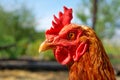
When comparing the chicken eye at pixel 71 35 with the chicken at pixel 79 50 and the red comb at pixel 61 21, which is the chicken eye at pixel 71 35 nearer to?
the chicken at pixel 79 50

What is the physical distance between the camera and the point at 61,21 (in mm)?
3408

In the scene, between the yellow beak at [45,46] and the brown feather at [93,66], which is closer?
the brown feather at [93,66]

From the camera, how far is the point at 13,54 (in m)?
15.7

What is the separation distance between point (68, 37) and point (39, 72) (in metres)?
10.1

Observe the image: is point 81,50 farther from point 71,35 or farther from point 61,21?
point 61,21

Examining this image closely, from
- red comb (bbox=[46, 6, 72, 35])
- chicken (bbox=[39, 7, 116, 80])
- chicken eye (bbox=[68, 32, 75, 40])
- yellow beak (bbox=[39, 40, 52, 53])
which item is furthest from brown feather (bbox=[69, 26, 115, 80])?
red comb (bbox=[46, 6, 72, 35])

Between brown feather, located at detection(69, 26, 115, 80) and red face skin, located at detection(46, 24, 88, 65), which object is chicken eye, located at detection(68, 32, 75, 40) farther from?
brown feather, located at detection(69, 26, 115, 80)

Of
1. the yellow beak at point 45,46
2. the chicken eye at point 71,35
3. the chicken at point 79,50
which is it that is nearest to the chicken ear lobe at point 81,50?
the chicken at point 79,50

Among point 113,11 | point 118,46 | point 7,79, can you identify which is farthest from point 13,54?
point 113,11

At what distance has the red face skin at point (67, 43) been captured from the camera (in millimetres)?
3127

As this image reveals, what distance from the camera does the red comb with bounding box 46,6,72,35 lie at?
10.9 feet

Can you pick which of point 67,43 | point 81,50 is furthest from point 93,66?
point 67,43

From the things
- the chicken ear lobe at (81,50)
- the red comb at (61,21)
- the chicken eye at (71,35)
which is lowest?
the chicken ear lobe at (81,50)

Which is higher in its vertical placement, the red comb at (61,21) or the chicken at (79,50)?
the red comb at (61,21)
